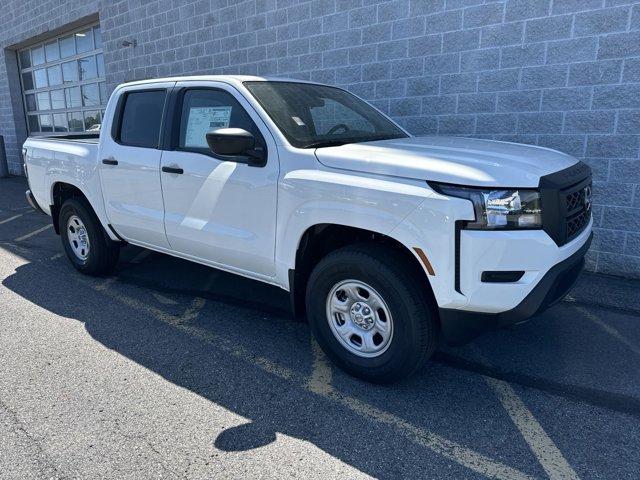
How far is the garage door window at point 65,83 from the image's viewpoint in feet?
38.8

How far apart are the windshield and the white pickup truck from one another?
0.02 m

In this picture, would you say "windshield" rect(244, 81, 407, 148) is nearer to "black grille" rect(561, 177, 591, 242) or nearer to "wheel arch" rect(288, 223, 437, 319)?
"wheel arch" rect(288, 223, 437, 319)

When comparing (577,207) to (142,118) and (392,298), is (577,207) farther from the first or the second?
(142,118)

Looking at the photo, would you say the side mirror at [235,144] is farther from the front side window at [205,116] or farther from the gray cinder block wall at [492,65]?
the gray cinder block wall at [492,65]

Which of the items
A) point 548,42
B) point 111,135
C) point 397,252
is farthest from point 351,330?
point 548,42

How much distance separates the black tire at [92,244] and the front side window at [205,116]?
5.40ft

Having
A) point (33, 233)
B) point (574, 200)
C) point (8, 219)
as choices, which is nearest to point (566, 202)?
point (574, 200)

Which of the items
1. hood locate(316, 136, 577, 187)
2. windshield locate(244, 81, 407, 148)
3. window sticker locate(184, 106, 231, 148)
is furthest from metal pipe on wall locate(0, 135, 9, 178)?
hood locate(316, 136, 577, 187)

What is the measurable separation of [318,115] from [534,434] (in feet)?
8.30

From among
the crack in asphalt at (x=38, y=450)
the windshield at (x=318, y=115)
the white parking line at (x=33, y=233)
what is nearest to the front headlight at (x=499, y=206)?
the windshield at (x=318, y=115)

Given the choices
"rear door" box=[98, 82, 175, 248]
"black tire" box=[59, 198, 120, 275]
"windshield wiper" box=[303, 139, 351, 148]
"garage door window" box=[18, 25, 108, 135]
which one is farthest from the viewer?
"garage door window" box=[18, 25, 108, 135]

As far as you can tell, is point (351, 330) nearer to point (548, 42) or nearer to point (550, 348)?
point (550, 348)

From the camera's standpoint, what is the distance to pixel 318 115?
3846 mm

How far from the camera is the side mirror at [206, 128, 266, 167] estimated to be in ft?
10.4
